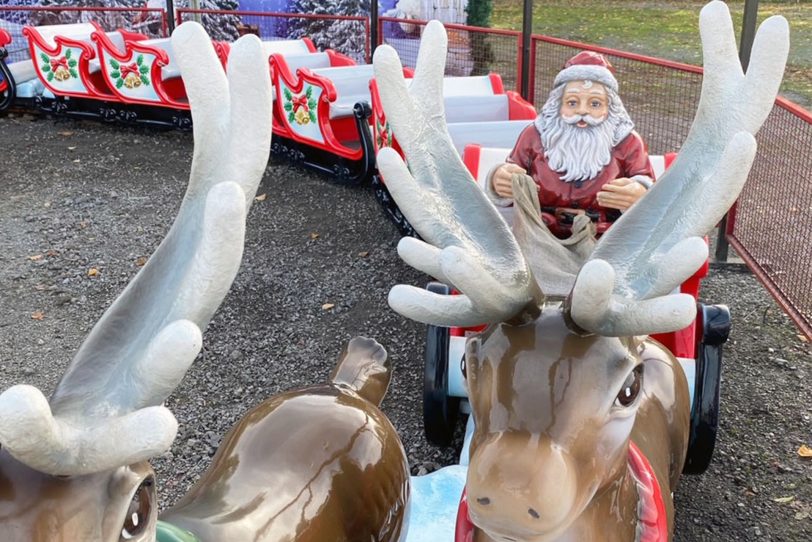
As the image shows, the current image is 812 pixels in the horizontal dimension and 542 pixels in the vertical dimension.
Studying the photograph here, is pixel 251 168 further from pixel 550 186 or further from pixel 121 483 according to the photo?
pixel 550 186

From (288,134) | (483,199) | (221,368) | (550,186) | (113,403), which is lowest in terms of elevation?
(221,368)

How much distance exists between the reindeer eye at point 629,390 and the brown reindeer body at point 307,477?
0.75 m

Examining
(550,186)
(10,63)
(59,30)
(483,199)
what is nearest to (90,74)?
(59,30)

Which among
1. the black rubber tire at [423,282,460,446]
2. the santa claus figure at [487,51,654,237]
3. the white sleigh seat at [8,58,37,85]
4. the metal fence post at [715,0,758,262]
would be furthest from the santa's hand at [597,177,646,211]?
the white sleigh seat at [8,58,37,85]

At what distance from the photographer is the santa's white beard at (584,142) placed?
2990 millimetres

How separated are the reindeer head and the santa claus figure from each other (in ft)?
5.84

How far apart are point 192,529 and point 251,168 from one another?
760 mm

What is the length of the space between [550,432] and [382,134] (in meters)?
4.21

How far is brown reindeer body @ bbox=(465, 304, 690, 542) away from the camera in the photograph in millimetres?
1350

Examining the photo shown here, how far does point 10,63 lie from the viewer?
9.08 metres

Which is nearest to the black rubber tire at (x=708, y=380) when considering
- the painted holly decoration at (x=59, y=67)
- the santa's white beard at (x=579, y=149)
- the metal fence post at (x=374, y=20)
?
the santa's white beard at (x=579, y=149)

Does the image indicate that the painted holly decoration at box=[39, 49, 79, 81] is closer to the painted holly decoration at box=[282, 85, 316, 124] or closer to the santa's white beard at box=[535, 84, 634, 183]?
the painted holly decoration at box=[282, 85, 316, 124]

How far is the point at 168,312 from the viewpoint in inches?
50.5

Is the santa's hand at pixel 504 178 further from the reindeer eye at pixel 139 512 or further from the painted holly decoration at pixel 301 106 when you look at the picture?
the painted holly decoration at pixel 301 106
